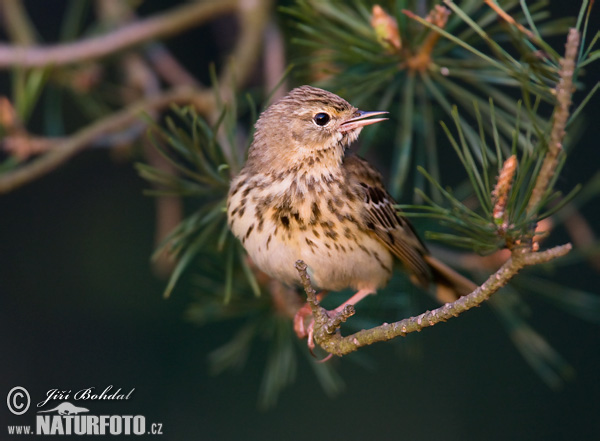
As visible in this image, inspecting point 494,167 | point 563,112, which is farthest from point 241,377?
point 563,112

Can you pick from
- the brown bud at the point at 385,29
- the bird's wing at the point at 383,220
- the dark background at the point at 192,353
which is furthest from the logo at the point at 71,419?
the brown bud at the point at 385,29

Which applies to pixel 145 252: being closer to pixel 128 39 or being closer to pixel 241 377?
pixel 241 377

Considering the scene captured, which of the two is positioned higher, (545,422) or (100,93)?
(100,93)

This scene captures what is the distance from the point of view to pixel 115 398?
9.54 feet

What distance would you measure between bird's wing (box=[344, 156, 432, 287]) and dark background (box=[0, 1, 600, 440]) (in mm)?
1205

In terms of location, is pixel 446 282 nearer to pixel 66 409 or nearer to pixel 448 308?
pixel 448 308

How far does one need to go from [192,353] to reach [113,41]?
66.0 inches

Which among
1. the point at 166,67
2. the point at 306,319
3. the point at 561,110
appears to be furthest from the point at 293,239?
the point at 166,67

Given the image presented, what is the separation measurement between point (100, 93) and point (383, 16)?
176 cm

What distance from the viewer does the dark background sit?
11.6ft

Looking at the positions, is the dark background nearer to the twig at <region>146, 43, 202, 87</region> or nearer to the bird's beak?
the twig at <region>146, 43, 202, 87</region>

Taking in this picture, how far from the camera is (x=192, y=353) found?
12.0 feet

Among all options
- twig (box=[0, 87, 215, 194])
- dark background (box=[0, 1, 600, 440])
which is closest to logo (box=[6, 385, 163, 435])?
dark background (box=[0, 1, 600, 440])

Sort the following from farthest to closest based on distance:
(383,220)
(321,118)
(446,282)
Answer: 1. (446,282)
2. (383,220)
3. (321,118)
